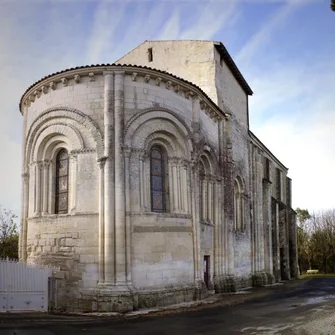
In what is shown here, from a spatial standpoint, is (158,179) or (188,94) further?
(188,94)

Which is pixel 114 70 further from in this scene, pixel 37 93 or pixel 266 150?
pixel 266 150

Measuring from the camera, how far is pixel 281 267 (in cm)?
3294

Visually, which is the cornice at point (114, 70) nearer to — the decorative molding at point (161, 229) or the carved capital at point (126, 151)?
the carved capital at point (126, 151)

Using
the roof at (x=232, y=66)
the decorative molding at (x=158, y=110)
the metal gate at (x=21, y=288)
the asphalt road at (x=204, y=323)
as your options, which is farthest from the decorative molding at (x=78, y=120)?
the roof at (x=232, y=66)

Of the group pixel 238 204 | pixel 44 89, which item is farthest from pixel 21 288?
pixel 238 204

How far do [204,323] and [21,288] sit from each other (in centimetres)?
630

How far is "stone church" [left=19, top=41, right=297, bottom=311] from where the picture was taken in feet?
48.6

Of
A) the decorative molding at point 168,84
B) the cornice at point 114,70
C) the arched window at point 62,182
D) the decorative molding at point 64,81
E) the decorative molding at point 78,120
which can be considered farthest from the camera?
the decorative molding at point 168,84

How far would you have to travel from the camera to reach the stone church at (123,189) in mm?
14820

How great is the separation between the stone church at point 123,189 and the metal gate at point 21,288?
71 centimetres

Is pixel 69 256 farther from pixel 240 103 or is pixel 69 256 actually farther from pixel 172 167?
pixel 240 103

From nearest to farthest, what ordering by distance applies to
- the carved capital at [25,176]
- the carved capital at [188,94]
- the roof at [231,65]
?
the carved capital at [25,176] → the carved capital at [188,94] → the roof at [231,65]

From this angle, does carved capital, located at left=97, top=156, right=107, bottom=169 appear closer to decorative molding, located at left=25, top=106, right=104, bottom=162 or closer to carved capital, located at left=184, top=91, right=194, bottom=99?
decorative molding, located at left=25, top=106, right=104, bottom=162

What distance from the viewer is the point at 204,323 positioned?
482 inches
